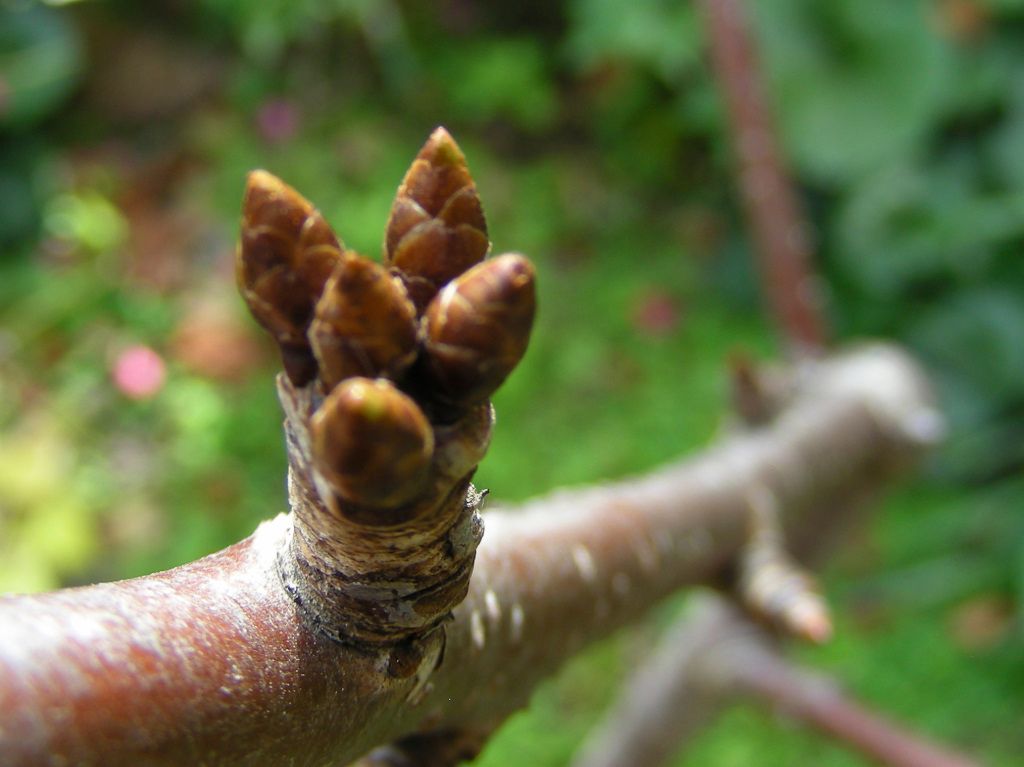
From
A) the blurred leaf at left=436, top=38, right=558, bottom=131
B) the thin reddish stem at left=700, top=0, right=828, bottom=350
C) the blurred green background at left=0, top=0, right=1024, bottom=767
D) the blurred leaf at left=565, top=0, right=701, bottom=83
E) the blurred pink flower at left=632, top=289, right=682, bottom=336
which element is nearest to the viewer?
the thin reddish stem at left=700, top=0, right=828, bottom=350

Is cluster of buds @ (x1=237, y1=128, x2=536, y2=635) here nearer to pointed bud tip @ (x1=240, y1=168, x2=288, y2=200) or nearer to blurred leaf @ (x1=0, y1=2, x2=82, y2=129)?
pointed bud tip @ (x1=240, y1=168, x2=288, y2=200)

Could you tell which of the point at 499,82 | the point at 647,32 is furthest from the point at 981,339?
the point at 499,82

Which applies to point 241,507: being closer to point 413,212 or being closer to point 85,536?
point 85,536

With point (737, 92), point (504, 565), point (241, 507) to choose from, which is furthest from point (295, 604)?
point (241, 507)

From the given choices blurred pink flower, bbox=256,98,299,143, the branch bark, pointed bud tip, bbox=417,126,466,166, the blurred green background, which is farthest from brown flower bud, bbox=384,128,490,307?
blurred pink flower, bbox=256,98,299,143

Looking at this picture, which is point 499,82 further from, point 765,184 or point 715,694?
point 715,694

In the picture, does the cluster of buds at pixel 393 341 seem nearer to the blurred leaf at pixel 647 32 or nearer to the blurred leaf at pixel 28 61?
the blurred leaf at pixel 647 32
